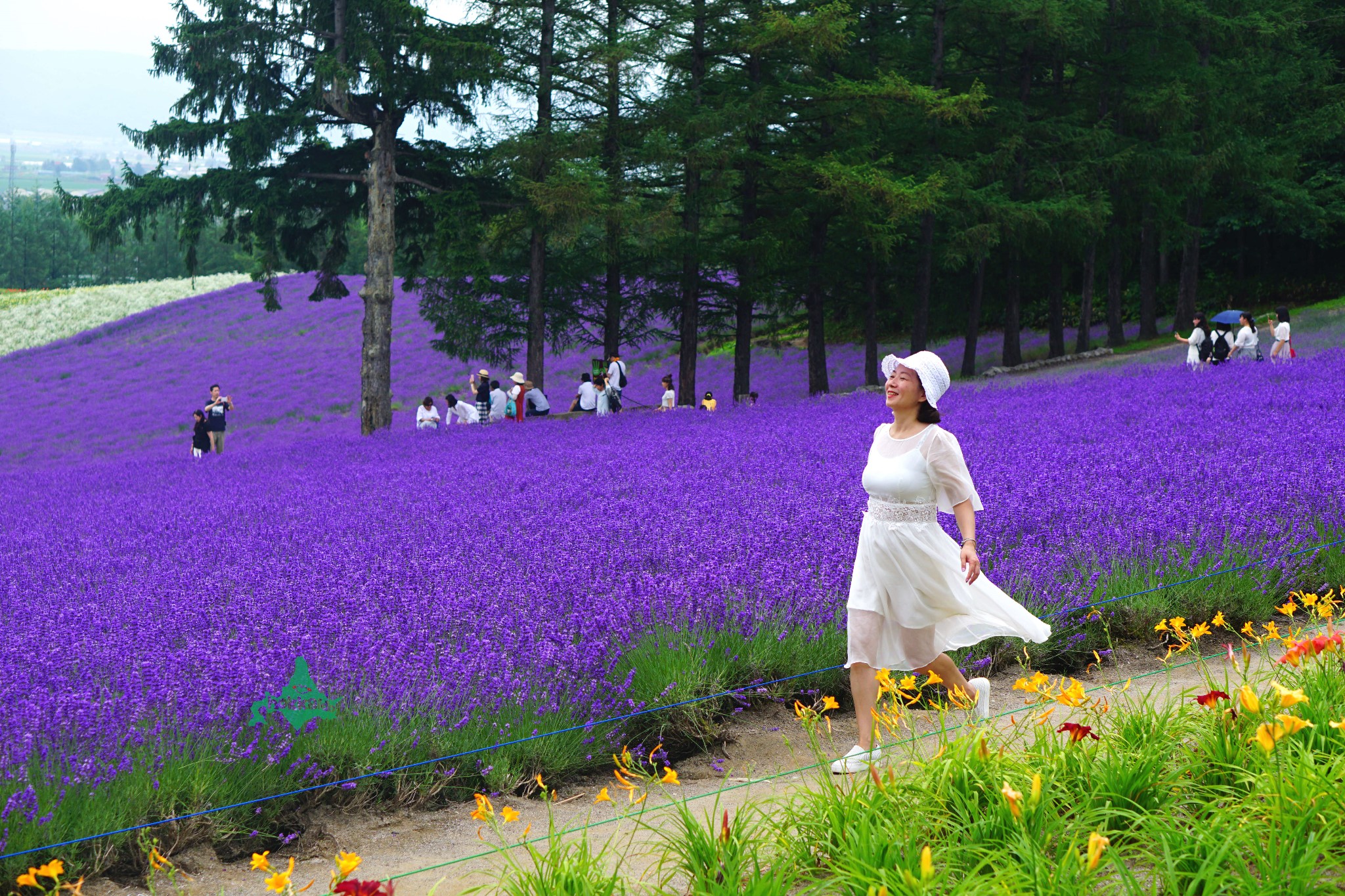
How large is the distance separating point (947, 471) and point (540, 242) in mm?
17387

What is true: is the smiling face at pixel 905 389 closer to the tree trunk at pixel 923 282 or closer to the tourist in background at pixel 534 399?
the tourist in background at pixel 534 399

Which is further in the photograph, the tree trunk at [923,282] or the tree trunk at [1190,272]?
the tree trunk at [1190,272]

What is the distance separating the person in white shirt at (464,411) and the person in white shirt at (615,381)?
102 inches

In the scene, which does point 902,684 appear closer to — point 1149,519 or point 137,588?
point 1149,519

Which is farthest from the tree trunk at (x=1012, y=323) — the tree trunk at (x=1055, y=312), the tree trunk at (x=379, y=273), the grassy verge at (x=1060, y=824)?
the grassy verge at (x=1060, y=824)

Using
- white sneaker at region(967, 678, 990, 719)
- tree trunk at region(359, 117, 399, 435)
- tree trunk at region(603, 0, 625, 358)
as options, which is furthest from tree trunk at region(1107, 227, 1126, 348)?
white sneaker at region(967, 678, 990, 719)

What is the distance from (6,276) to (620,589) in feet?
351

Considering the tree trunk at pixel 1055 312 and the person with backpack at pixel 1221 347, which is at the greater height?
the tree trunk at pixel 1055 312

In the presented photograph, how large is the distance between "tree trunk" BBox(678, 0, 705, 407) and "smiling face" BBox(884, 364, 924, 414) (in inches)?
635

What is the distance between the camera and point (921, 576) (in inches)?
171

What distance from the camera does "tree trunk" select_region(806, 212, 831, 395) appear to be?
2403 cm

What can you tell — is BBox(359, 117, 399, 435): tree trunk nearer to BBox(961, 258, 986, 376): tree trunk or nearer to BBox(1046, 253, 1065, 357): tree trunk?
BBox(961, 258, 986, 376): tree trunk

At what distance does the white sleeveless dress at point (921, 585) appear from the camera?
4.32m

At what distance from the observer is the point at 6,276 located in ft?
310
